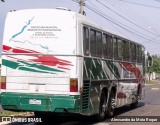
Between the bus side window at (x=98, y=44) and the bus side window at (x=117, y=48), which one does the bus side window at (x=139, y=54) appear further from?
the bus side window at (x=98, y=44)

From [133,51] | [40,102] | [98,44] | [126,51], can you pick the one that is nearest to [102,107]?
[98,44]

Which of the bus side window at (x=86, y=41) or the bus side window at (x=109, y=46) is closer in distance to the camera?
the bus side window at (x=86, y=41)

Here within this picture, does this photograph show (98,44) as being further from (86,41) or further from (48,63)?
(48,63)

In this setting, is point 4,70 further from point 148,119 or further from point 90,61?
point 148,119

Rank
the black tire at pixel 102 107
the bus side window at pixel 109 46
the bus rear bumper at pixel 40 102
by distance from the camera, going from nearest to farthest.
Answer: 1. the bus rear bumper at pixel 40 102
2. the black tire at pixel 102 107
3. the bus side window at pixel 109 46

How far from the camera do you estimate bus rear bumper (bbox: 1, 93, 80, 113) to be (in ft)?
39.2

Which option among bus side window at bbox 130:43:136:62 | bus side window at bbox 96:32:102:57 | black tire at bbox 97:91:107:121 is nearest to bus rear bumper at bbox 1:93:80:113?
bus side window at bbox 96:32:102:57

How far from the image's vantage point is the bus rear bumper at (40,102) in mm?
11961

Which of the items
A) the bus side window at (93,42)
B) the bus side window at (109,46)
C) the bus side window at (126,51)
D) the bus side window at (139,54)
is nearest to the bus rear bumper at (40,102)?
the bus side window at (93,42)

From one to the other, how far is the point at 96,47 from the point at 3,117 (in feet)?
12.7

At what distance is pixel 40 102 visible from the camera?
481 inches

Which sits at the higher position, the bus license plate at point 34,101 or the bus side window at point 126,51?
the bus side window at point 126,51

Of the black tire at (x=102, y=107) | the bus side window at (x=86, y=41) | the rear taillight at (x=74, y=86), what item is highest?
the bus side window at (x=86, y=41)

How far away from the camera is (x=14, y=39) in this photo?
41.7ft
